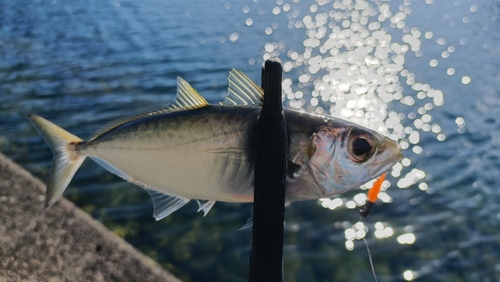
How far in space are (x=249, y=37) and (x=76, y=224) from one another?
1185cm

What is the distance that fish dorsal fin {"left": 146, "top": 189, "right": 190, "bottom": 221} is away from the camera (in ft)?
6.51

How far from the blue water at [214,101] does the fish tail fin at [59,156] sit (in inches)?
143

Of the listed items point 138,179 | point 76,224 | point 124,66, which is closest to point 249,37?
point 124,66

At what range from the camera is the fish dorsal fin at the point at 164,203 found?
78.2 inches

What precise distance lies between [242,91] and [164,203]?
677 mm

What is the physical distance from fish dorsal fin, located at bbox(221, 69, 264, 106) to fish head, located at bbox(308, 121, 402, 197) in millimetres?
319

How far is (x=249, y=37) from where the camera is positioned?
51.8 ft

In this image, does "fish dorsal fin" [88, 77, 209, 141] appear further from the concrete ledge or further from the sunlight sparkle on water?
the sunlight sparkle on water

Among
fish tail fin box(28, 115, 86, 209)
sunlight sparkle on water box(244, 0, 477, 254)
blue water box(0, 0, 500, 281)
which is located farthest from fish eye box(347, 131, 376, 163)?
sunlight sparkle on water box(244, 0, 477, 254)

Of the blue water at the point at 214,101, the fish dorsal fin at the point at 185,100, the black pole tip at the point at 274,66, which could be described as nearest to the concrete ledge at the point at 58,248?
the blue water at the point at 214,101

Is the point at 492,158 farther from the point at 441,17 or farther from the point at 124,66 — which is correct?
the point at 441,17

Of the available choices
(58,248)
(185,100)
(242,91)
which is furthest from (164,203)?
(58,248)

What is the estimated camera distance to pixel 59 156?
2.24 m

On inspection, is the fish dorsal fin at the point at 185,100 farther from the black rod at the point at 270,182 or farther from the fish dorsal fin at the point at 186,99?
the black rod at the point at 270,182
